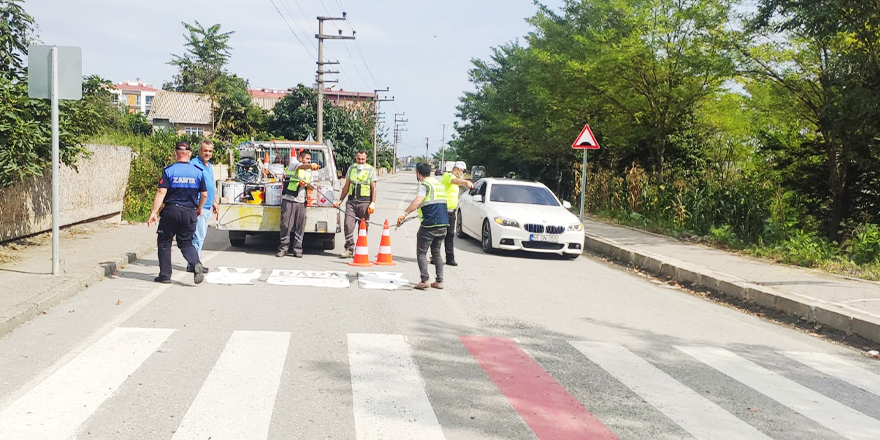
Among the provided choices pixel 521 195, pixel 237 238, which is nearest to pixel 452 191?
pixel 521 195

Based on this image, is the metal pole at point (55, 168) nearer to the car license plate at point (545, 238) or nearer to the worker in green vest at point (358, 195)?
the worker in green vest at point (358, 195)

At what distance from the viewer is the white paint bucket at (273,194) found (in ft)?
40.3

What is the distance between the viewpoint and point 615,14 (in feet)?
74.6

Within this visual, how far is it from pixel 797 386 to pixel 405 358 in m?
3.11

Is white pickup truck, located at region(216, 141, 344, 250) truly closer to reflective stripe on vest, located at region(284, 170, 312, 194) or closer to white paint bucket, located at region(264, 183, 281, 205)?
white paint bucket, located at region(264, 183, 281, 205)

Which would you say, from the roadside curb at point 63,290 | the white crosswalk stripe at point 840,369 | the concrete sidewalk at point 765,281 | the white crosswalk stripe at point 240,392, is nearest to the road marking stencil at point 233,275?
the roadside curb at point 63,290

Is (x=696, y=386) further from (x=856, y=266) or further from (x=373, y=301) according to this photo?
(x=856, y=266)

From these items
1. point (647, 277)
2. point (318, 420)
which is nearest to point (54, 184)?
point (318, 420)

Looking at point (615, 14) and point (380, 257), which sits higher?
point (615, 14)

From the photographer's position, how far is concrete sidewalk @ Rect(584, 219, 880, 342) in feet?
26.8

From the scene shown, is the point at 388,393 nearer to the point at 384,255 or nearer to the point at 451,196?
the point at 384,255

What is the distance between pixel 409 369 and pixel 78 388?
7.51 feet

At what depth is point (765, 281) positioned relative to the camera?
1028 cm

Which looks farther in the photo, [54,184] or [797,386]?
[54,184]
